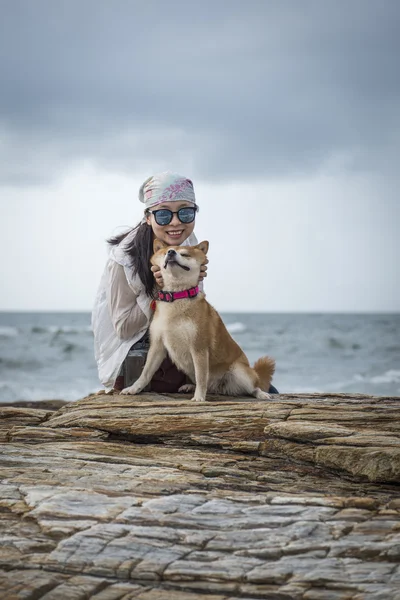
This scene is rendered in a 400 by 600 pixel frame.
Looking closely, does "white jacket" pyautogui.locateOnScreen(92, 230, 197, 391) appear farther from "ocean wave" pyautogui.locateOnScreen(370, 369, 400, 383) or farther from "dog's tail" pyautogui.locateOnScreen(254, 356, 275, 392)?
"ocean wave" pyautogui.locateOnScreen(370, 369, 400, 383)

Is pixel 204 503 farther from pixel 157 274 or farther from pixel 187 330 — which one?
pixel 157 274

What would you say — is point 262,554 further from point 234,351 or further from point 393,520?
point 234,351

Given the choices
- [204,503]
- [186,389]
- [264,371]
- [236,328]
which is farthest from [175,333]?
[236,328]

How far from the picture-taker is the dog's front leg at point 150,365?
16.3 feet

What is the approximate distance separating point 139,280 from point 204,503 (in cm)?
217

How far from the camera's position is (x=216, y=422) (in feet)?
14.6

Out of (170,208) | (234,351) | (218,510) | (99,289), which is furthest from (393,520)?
(99,289)

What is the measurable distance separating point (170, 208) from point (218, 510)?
94.4 inches

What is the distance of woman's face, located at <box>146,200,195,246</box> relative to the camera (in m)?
4.94

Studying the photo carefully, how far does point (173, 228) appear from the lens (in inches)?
197

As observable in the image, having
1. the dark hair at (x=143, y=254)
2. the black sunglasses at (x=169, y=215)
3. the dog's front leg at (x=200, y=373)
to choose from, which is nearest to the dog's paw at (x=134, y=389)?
the dog's front leg at (x=200, y=373)

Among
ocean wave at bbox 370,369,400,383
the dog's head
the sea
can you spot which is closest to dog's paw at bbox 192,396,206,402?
the dog's head

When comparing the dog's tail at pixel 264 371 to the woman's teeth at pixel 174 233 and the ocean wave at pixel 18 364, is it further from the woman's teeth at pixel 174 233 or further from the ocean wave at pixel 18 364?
the ocean wave at pixel 18 364

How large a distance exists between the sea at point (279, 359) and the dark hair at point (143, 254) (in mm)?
12387
